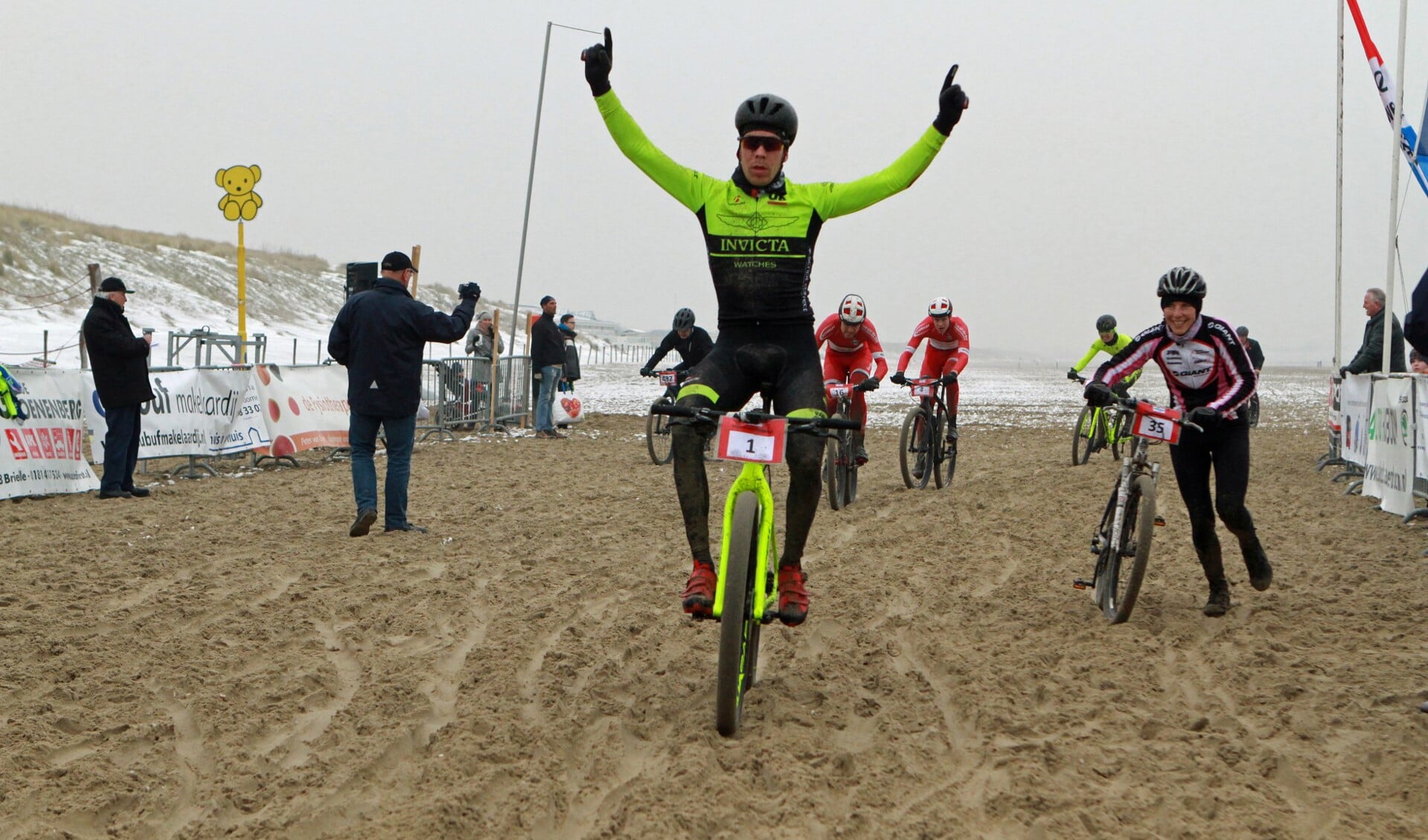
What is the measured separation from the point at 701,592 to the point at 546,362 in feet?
53.6

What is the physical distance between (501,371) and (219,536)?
12300 millimetres

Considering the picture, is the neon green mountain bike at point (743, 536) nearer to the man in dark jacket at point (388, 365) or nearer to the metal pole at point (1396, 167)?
the man in dark jacket at point (388, 365)

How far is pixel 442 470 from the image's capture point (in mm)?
14953

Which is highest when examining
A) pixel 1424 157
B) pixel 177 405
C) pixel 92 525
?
pixel 1424 157

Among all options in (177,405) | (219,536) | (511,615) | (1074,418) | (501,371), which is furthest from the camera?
(1074,418)

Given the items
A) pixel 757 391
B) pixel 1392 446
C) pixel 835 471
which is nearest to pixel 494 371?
pixel 835 471

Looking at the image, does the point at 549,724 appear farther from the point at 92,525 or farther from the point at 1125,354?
the point at 92,525

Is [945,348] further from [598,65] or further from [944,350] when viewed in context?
[598,65]

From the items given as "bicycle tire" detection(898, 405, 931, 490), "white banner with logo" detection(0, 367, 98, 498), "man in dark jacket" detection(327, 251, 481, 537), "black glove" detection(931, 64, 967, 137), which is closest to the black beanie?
"black glove" detection(931, 64, 967, 137)

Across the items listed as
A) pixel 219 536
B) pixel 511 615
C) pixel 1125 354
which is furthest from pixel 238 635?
pixel 1125 354

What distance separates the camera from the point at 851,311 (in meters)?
11.4

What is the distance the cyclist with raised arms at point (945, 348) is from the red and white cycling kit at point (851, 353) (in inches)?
42.5

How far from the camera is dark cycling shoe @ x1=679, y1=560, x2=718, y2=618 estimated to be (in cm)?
473

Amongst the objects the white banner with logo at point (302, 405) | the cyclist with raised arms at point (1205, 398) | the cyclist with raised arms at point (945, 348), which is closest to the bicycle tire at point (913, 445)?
the cyclist with raised arms at point (945, 348)
